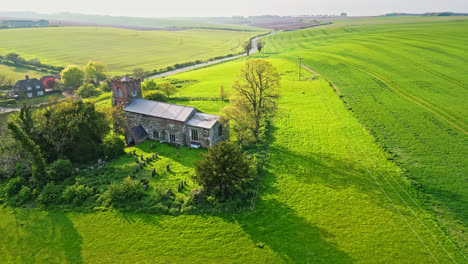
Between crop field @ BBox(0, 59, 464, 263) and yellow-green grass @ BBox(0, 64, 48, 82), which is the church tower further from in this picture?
yellow-green grass @ BBox(0, 64, 48, 82)

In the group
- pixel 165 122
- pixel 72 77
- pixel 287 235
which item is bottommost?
pixel 287 235

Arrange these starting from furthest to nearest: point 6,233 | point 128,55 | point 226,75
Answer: point 128,55 < point 226,75 < point 6,233

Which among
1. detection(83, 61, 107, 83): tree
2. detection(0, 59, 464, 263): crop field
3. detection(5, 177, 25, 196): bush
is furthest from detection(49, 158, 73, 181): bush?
detection(83, 61, 107, 83): tree

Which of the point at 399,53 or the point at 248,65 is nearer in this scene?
the point at 248,65

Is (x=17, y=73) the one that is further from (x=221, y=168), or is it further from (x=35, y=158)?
(x=221, y=168)

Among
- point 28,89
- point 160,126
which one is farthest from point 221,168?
point 28,89

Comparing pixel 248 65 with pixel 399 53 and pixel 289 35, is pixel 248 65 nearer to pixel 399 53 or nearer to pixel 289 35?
pixel 399 53

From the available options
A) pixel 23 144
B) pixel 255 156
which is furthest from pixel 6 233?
pixel 255 156
